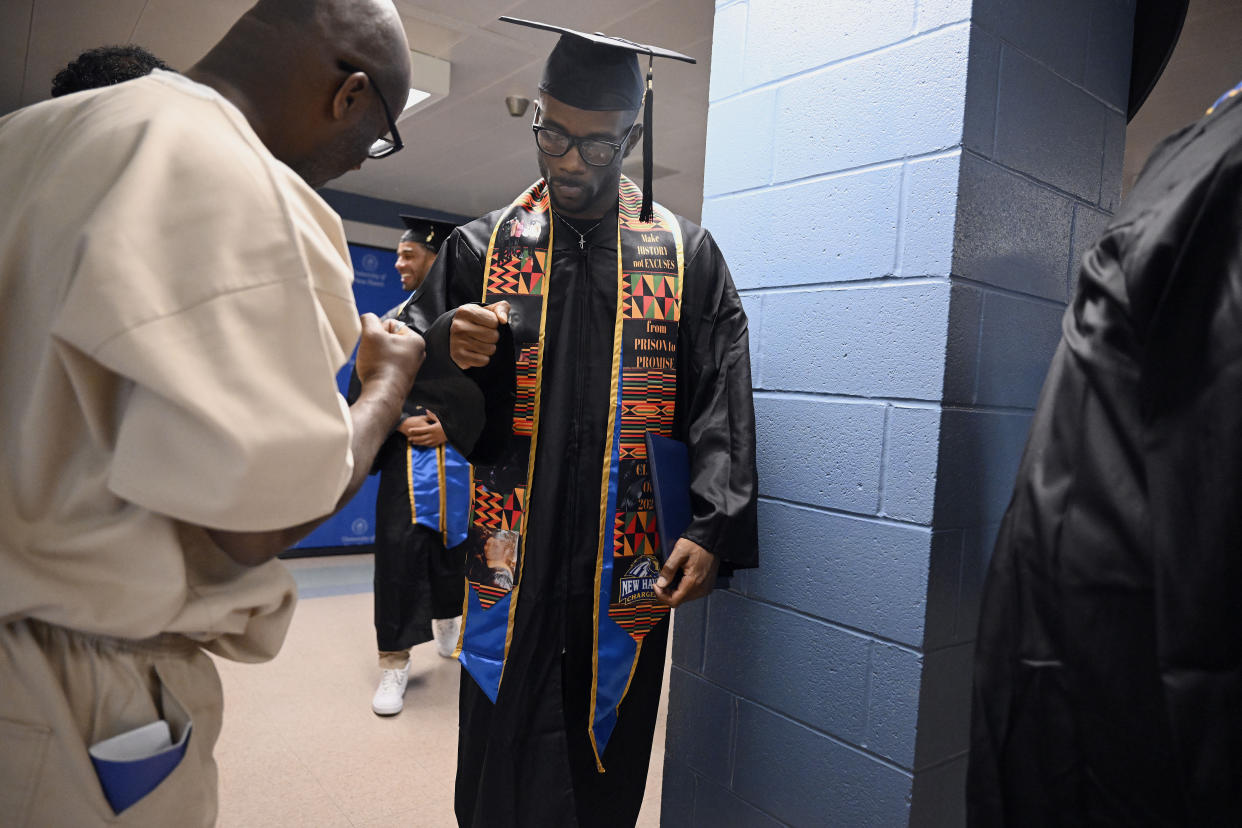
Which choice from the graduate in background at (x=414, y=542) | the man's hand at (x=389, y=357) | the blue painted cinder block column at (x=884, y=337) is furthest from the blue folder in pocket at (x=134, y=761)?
the graduate in background at (x=414, y=542)

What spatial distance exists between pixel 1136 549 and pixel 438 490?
8.65 feet

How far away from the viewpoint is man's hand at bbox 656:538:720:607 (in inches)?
54.1

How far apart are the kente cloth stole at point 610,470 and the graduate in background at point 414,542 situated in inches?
60.7

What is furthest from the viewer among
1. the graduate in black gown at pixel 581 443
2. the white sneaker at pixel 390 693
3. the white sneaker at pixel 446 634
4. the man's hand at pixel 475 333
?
the white sneaker at pixel 446 634

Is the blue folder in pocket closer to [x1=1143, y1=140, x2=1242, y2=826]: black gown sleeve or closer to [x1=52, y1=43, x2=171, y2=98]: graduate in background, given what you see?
[x1=1143, y1=140, x2=1242, y2=826]: black gown sleeve

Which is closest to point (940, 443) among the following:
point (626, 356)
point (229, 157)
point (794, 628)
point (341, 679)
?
point (794, 628)

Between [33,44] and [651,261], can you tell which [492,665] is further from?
[33,44]

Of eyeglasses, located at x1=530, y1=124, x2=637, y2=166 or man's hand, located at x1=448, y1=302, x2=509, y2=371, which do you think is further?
eyeglasses, located at x1=530, y1=124, x2=637, y2=166

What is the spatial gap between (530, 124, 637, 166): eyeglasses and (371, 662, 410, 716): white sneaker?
235 cm

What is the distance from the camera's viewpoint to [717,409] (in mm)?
1487

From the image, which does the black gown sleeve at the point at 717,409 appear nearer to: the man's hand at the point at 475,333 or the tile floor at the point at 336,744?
the man's hand at the point at 475,333

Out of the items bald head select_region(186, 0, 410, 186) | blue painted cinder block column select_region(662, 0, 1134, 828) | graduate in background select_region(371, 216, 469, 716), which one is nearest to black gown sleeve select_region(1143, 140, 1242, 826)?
blue painted cinder block column select_region(662, 0, 1134, 828)

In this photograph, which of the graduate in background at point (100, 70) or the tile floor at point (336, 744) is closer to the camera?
the graduate in background at point (100, 70)

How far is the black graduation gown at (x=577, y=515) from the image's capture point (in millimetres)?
1466
